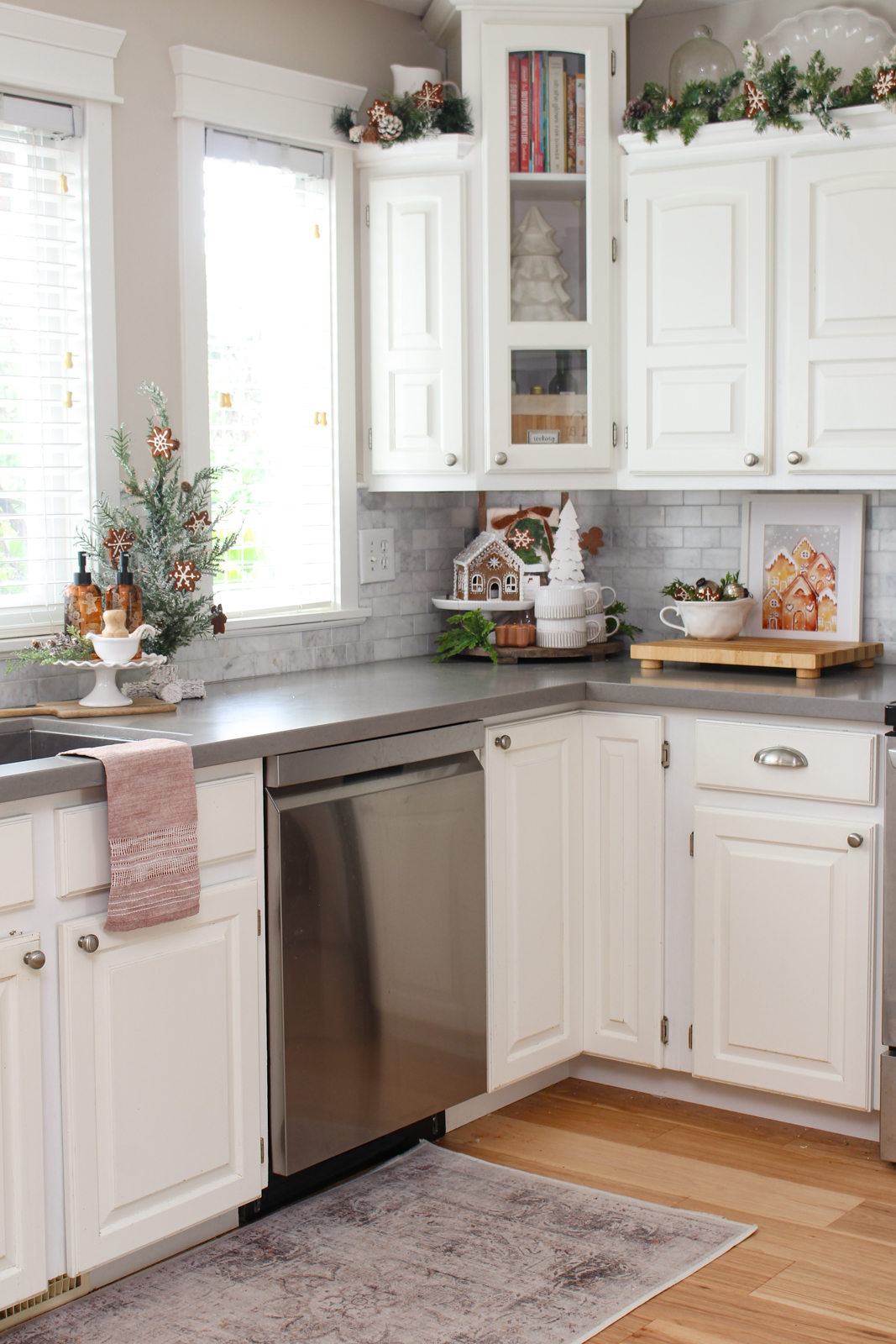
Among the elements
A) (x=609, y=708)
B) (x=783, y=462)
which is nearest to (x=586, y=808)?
(x=609, y=708)

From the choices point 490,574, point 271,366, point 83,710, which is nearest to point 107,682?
point 83,710

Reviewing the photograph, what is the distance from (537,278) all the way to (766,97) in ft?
2.11

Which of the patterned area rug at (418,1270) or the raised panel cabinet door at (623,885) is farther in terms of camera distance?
the raised panel cabinet door at (623,885)

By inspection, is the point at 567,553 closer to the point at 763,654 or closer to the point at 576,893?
the point at 763,654

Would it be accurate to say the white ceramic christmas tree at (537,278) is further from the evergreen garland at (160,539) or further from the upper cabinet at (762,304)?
the evergreen garland at (160,539)

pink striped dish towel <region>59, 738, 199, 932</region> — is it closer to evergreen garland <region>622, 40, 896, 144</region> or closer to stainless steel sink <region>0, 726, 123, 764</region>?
stainless steel sink <region>0, 726, 123, 764</region>

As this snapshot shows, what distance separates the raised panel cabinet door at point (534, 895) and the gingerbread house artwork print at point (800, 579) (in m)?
0.73

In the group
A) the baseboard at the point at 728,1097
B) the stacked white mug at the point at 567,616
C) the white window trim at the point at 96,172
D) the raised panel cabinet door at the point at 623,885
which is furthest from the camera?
the stacked white mug at the point at 567,616

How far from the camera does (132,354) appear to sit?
116 inches

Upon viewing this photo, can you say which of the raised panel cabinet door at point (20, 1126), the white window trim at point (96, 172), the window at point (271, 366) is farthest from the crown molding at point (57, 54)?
the raised panel cabinet door at point (20, 1126)

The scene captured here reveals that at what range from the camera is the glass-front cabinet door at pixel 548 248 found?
332cm

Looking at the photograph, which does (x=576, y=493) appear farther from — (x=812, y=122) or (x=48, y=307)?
(x=48, y=307)

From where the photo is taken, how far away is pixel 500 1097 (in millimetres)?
3156

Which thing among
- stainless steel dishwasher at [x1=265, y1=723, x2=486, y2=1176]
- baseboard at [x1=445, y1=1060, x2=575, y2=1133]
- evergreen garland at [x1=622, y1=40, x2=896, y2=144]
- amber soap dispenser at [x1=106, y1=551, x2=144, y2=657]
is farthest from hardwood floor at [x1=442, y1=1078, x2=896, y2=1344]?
evergreen garland at [x1=622, y1=40, x2=896, y2=144]
